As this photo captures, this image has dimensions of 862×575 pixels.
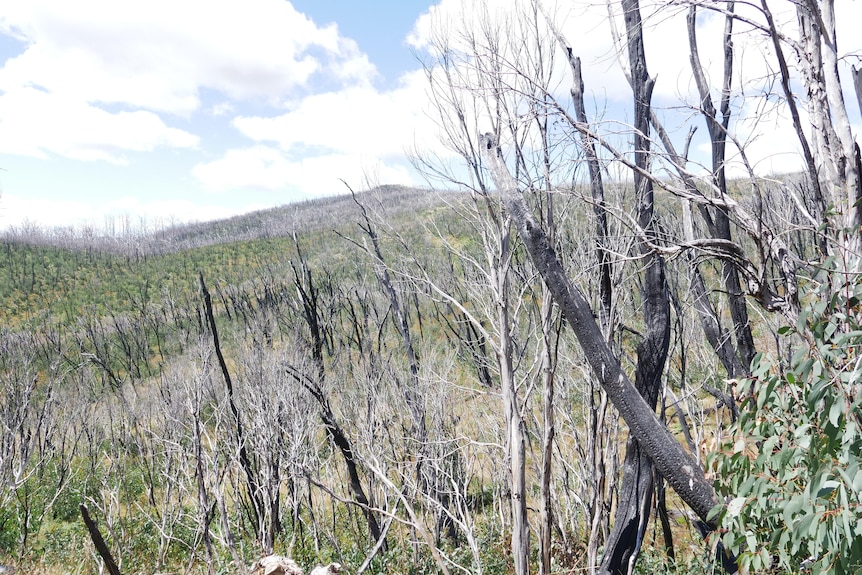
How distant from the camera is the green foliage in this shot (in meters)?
2.10

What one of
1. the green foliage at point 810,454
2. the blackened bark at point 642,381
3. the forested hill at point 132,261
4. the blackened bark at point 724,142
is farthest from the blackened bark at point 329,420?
the forested hill at point 132,261

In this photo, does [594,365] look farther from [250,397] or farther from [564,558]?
[250,397]

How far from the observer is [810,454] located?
7.75ft

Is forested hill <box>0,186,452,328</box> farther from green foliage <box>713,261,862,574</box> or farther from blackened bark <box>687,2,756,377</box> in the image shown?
green foliage <box>713,261,862,574</box>

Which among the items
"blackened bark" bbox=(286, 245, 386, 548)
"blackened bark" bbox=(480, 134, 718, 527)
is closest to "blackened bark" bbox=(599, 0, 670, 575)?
"blackened bark" bbox=(480, 134, 718, 527)

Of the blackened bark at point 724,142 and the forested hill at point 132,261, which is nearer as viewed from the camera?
the blackened bark at point 724,142

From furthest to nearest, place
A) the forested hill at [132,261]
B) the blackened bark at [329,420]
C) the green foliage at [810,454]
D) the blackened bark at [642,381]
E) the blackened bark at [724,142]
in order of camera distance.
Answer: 1. the forested hill at [132,261]
2. the blackened bark at [329,420]
3. the blackened bark at [724,142]
4. the blackened bark at [642,381]
5. the green foliage at [810,454]

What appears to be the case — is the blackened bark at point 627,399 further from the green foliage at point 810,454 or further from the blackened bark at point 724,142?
the blackened bark at point 724,142

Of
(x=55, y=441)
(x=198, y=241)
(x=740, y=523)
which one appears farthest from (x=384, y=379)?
(x=198, y=241)

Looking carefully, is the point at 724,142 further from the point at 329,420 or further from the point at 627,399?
the point at 329,420

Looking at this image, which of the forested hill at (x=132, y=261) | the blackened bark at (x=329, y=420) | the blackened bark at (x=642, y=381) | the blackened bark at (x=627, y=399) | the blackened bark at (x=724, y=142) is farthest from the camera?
the forested hill at (x=132, y=261)

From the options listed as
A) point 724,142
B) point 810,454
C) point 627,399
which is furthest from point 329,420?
point 810,454

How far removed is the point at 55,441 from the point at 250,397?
9.38m

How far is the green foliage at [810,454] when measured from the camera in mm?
2100
